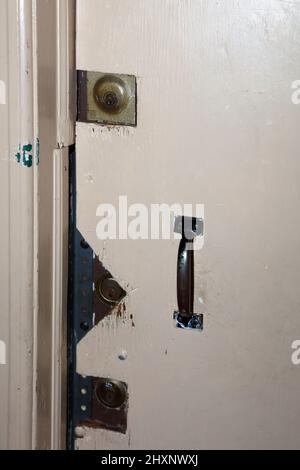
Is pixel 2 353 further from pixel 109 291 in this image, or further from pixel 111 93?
pixel 111 93

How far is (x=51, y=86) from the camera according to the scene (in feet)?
3.98

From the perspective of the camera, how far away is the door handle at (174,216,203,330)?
1274mm

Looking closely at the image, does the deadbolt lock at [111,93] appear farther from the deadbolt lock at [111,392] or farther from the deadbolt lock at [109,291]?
the deadbolt lock at [111,392]

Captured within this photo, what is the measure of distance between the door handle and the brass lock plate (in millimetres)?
257

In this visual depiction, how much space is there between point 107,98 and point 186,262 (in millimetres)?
411

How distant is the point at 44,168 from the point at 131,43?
1.08 feet

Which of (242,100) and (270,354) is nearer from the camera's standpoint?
(242,100)

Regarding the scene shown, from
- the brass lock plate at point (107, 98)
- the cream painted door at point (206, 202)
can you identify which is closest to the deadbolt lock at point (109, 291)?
the cream painted door at point (206, 202)

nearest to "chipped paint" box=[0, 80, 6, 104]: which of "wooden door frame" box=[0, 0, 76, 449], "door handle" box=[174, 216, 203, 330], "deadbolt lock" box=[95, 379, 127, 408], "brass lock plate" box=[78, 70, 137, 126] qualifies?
"wooden door frame" box=[0, 0, 76, 449]

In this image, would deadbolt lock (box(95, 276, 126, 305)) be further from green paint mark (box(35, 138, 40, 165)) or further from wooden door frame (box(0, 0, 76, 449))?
green paint mark (box(35, 138, 40, 165))

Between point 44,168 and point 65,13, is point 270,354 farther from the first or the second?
point 65,13

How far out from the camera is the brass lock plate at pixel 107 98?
1.24 meters
